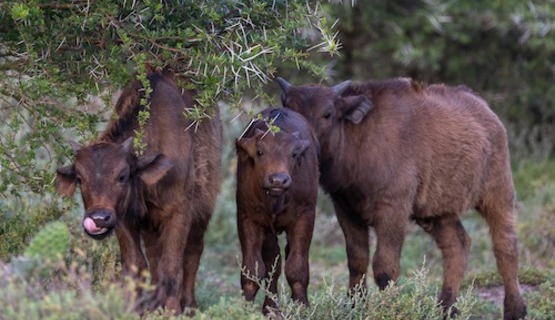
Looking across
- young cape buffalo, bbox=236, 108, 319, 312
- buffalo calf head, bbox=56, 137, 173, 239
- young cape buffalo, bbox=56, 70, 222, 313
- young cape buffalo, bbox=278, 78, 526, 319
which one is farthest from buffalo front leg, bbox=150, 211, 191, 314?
young cape buffalo, bbox=278, 78, 526, 319

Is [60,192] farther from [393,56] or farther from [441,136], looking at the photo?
[393,56]

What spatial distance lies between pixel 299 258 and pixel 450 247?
2180 mm

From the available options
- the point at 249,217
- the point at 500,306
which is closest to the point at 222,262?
the point at 500,306

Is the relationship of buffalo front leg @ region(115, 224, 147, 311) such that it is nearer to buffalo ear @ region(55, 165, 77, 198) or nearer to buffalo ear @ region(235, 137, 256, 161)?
buffalo ear @ region(55, 165, 77, 198)

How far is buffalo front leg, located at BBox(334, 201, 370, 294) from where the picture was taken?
976 cm

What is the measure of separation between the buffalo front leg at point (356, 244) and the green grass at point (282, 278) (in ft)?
0.97

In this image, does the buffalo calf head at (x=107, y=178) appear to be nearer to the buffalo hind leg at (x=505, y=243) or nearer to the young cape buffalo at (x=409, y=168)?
the young cape buffalo at (x=409, y=168)

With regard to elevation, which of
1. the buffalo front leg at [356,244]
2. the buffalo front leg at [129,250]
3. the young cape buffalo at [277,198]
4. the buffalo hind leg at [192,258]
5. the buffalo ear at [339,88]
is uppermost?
the buffalo ear at [339,88]

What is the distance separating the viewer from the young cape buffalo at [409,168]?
9414 mm

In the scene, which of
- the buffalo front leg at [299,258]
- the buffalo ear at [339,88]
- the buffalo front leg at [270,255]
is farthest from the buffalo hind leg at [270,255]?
the buffalo ear at [339,88]

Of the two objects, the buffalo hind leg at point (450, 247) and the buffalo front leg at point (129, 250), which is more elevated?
the buffalo front leg at point (129, 250)

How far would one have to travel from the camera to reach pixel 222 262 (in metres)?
14.5

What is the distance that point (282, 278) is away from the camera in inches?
444

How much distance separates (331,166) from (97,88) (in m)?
2.14
